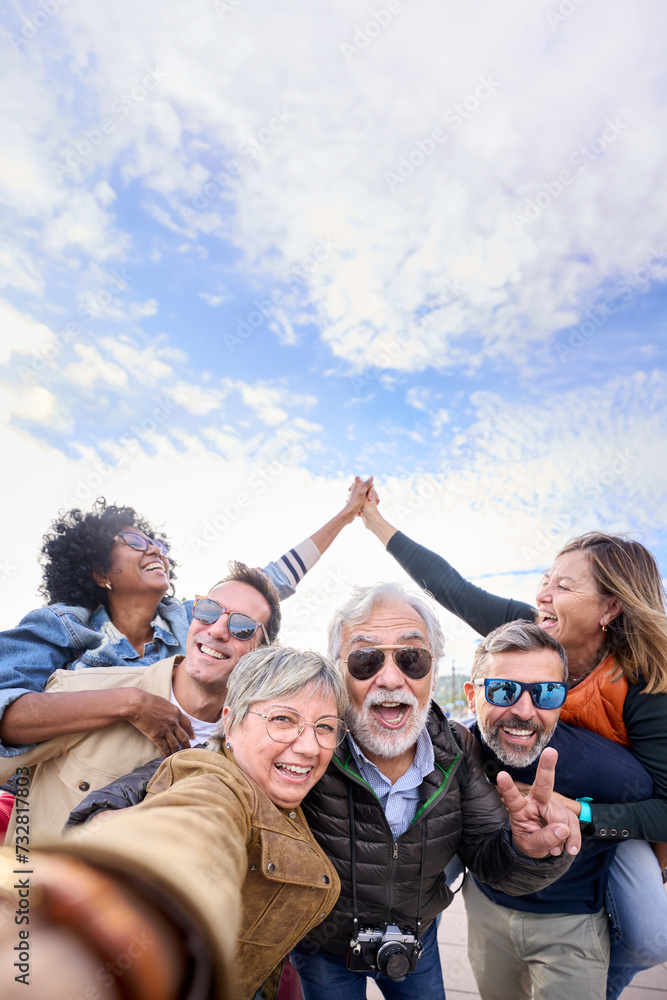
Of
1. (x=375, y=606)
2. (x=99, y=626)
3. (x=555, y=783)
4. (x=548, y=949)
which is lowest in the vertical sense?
(x=548, y=949)

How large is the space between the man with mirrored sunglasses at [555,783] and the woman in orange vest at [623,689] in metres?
0.09

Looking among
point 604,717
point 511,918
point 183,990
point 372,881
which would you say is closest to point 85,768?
point 372,881

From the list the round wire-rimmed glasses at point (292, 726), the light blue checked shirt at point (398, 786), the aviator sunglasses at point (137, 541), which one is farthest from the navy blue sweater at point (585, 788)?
the aviator sunglasses at point (137, 541)

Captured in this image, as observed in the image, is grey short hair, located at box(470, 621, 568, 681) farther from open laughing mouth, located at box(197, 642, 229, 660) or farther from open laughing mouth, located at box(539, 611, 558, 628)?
open laughing mouth, located at box(197, 642, 229, 660)

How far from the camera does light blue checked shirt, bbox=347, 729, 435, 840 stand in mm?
2188

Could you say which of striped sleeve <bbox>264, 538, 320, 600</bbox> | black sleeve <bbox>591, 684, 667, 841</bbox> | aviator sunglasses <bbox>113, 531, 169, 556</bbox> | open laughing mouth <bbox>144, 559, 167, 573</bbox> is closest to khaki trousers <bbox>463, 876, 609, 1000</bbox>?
black sleeve <bbox>591, 684, 667, 841</bbox>

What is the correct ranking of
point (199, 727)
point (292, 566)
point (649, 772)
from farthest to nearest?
point (292, 566) → point (199, 727) → point (649, 772)

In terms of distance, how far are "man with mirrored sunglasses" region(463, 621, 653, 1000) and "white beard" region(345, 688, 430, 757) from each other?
1.29 ft

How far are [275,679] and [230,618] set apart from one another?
0.86 metres

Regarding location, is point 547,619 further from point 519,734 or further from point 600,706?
point 519,734

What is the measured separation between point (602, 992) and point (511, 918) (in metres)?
0.48

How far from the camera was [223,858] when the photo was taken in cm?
88

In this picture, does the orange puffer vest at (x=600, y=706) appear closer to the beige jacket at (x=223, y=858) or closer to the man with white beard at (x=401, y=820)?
the man with white beard at (x=401, y=820)

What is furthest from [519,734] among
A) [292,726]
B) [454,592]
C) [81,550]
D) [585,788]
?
[81,550]
